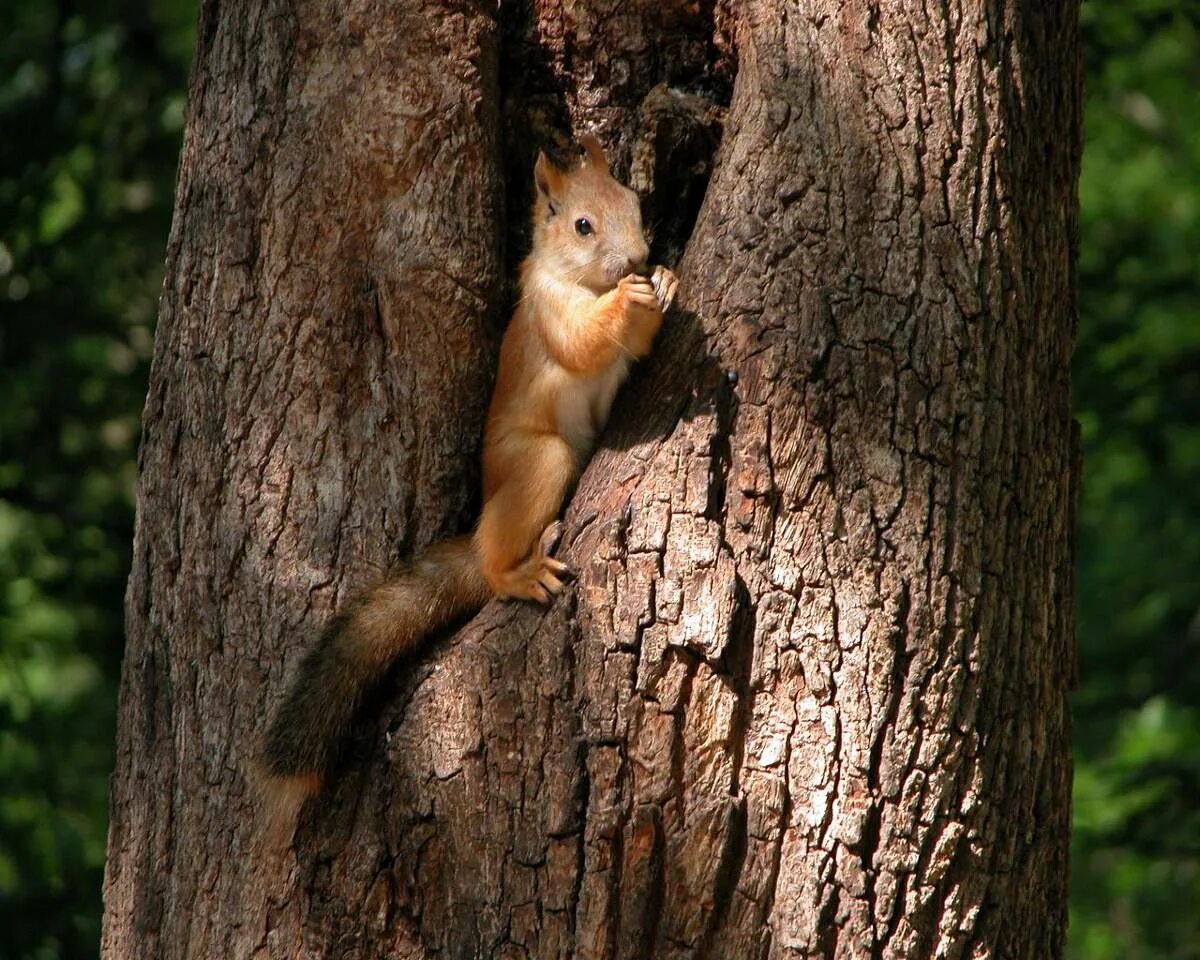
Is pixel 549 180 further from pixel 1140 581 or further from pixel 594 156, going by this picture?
pixel 1140 581

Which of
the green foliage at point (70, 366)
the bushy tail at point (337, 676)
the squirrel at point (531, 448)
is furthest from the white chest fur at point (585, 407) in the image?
the green foliage at point (70, 366)

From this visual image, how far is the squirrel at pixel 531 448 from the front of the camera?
2.80 m

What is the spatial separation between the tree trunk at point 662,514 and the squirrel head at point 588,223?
0.43 feet

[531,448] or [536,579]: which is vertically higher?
[531,448]

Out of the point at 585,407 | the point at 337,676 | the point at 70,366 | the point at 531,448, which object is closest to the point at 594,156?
the point at 585,407

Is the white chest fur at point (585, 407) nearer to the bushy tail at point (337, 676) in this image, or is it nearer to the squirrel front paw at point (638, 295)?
the squirrel front paw at point (638, 295)

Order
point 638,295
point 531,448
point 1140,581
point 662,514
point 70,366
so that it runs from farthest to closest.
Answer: point 70,366 < point 1140,581 < point 531,448 < point 638,295 < point 662,514

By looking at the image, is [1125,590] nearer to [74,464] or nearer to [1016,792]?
[1016,792]

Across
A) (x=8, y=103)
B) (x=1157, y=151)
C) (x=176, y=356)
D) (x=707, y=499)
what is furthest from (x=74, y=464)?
(x=1157, y=151)

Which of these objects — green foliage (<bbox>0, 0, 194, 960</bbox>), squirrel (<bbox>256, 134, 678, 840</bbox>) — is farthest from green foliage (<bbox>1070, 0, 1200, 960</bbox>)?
green foliage (<bbox>0, 0, 194, 960</bbox>)

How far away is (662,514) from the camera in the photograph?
8.82 feet

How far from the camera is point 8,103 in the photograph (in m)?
5.98

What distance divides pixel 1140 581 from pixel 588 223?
3.67 m

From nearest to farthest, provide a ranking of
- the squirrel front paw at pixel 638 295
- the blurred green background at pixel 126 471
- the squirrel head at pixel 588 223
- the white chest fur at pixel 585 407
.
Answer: the squirrel front paw at pixel 638 295 < the squirrel head at pixel 588 223 < the white chest fur at pixel 585 407 < the blurred green background at pixel 126 471
